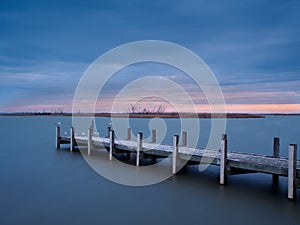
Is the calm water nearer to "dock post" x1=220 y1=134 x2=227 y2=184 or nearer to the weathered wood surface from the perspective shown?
"dock post" x1=220 y1=134 x2=227 y2=184

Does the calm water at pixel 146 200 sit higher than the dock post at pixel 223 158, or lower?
lower

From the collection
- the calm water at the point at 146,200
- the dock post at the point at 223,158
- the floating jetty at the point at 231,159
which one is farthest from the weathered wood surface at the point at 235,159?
the calm water at the point at 146,200

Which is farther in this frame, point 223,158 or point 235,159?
point 235,159

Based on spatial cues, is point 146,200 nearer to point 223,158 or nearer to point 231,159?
point 223,158

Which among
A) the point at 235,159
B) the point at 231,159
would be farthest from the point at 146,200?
the point at 235,159

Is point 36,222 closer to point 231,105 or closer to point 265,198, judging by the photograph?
point 265,198

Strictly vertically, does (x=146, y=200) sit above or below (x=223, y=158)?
below

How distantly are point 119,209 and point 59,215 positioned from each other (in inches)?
53.1

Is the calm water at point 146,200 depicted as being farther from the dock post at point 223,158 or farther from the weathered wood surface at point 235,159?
the weathered wood surface at point 235,159

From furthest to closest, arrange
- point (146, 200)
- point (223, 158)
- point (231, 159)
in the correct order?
1. point (231, 159)
2. point (223, 158)
3. point (146, 200)

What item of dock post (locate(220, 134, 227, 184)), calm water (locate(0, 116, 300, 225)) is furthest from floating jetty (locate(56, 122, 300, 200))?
calm water (locate(0, 116, 300, 225))

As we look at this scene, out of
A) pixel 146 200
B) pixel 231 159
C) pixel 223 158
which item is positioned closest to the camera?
pixel 146 200

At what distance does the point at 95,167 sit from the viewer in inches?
463

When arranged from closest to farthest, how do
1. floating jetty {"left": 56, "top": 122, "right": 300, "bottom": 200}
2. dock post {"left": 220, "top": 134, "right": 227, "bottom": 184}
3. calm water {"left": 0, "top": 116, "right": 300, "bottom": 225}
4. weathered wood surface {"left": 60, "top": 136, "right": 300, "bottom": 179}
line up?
calm water {"left": 0, "top": 116, "right": 300, "bottom": 225} < floating jetty {"left": 56, "top": 122, "right": 300, "bottom": 200} < weathered wood surface {"left": 60, "top": 136, "right": 300, "bottom": 179} < dock post {"left": 220, "top": 134, "right": 227, "bottom": 184}
